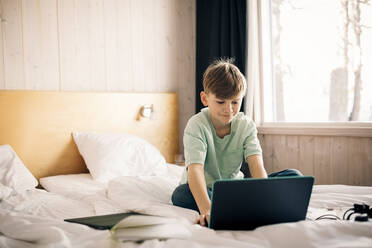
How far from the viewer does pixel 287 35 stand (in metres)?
3.18

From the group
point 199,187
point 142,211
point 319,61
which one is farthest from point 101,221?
point 319,61

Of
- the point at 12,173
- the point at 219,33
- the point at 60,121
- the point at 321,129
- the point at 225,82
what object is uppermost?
the point at 219,33

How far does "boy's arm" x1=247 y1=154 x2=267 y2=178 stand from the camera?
4.99 ft

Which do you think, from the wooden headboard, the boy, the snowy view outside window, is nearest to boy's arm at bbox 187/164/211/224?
the boy

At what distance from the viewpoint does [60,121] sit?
2.58 m

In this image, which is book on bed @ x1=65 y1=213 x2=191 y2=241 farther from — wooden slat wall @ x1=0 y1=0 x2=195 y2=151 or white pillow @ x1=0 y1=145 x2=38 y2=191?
wooden slat wall @ x1=0 y1=0 x2=195 y2=151

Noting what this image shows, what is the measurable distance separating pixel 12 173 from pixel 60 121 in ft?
2.06

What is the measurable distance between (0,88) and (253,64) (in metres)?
2.08

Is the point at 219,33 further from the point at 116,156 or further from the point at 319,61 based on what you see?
the point at 116,156

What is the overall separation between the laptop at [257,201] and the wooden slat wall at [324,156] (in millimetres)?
1806

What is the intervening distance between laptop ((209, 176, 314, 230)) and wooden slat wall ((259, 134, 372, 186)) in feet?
5.93

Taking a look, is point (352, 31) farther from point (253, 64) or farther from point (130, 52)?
point (130, 52)

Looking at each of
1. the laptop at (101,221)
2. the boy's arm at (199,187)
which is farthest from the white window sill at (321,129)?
the laptop at (101,221)

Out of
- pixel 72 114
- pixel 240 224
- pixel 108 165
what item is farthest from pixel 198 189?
pixel 72 114
